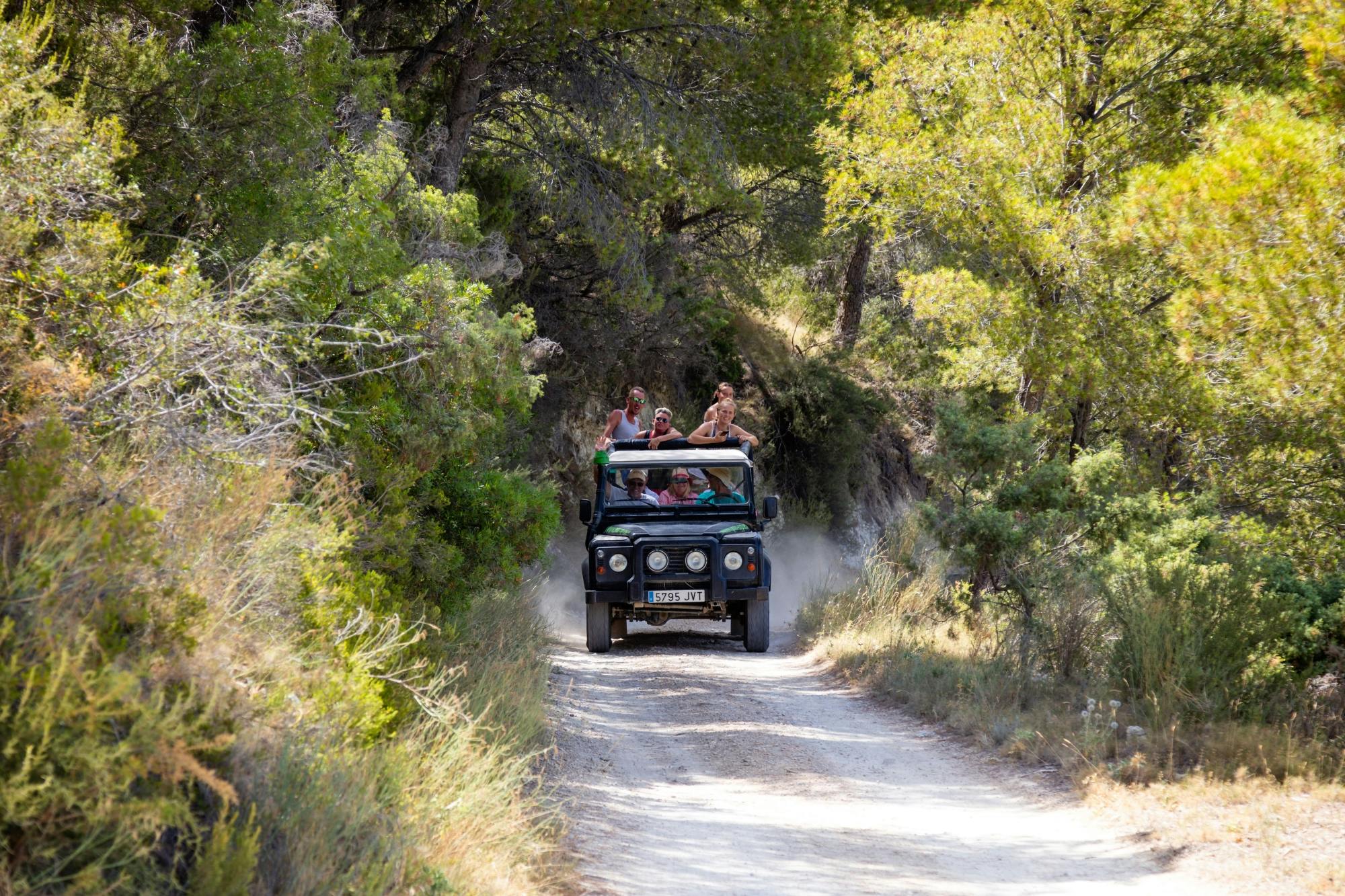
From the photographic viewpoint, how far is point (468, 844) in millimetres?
4973

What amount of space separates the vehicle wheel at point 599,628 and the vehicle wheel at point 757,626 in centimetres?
137

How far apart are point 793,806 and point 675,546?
468 centimetres

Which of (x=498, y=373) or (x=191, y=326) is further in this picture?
(x=498, y=373)

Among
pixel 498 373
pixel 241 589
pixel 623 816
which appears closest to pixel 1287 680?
pixel 623 816

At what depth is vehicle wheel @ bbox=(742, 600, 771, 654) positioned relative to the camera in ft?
40.1

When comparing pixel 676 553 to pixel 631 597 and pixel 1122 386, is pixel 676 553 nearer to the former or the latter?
pixel 631 597

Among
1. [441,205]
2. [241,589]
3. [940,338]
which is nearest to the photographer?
[241,589]

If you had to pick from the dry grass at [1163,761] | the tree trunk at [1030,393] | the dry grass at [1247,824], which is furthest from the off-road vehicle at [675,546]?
the dry grass at [1247,824]

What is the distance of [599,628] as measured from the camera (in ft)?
39.6

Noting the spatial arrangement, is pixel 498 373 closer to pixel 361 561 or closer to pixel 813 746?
pixel 361 561

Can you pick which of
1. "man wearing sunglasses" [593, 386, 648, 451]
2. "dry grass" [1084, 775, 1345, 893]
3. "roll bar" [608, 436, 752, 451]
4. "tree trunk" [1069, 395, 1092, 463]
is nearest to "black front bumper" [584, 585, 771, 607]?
"roll bar" [608, 436, 752, 451]

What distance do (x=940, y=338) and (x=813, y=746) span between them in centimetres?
1763

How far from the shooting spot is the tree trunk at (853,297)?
26.4 metres

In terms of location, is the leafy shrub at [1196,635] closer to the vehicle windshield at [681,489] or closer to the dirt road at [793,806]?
the dirt road at [793,806]
